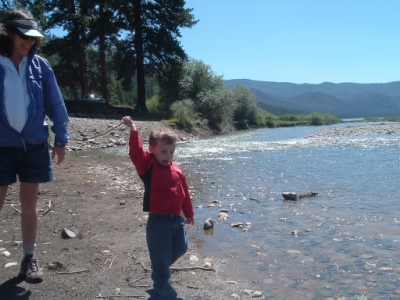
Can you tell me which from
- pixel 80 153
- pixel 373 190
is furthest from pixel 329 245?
pixel 80 153

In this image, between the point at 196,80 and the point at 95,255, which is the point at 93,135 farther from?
the point at 196,80

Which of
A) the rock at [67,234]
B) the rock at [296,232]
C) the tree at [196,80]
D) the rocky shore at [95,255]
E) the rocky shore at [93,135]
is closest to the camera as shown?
the rocky shore at [95,255]

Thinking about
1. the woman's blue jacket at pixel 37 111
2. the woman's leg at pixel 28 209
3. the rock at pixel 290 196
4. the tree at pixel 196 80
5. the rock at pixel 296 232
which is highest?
the tree at pixel 196 80

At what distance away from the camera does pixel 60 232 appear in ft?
15.6

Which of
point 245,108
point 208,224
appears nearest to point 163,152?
point 208,224

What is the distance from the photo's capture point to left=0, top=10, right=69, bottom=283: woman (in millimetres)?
3225

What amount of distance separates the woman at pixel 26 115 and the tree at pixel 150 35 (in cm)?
2855

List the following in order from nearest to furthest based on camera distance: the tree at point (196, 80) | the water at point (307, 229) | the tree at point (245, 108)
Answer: the water at point (307, 229) < the tree at point (196, 80) < the tree at point (245, 108)

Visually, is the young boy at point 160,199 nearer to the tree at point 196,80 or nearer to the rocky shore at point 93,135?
the rocky shore at point 93,135

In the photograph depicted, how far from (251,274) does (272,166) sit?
8092 millimetres

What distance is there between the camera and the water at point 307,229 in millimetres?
3693

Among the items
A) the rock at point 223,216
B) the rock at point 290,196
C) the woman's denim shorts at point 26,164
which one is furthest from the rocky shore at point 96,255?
the rock at point 290,196

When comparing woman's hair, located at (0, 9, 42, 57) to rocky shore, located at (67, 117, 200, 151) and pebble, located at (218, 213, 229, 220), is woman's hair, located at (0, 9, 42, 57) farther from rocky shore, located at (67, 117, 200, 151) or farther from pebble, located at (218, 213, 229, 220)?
rocky shore, located at (67, 117, 200, 151)

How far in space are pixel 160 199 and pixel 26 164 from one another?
116cm
